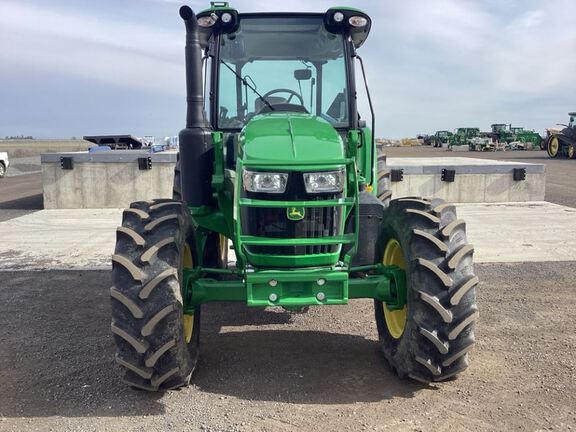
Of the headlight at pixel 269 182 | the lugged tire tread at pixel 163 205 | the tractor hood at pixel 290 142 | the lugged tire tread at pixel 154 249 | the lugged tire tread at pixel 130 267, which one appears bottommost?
the lugged tire tread at pixel 130 267

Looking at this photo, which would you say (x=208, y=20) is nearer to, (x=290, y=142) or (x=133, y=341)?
(x=290, y=142)

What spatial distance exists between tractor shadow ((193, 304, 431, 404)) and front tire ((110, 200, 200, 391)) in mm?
461

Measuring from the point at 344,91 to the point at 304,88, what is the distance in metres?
0.39

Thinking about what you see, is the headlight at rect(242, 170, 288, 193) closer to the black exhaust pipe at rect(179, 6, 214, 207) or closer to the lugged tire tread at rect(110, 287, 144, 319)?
the black exhaust pipe at rect(179, 6, 214, 207)

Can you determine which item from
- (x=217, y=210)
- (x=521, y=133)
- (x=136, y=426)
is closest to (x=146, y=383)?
(x=136, y=426)

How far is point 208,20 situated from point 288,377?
317cm

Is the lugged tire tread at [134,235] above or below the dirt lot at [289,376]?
above

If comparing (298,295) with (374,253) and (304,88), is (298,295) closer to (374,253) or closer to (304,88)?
(374,253)

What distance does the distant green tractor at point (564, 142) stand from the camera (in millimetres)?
31938

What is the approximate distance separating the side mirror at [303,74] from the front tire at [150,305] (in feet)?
7.34

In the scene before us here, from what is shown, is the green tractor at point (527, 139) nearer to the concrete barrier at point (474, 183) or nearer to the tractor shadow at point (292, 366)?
the concrete barrier at point (474, 183)

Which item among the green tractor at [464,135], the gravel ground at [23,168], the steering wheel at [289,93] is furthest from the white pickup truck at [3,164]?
the green tractor at [464,135]

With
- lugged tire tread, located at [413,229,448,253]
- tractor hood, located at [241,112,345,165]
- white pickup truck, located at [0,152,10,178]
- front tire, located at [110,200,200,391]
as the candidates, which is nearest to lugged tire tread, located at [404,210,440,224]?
lugged tire tread, located at [413,229,448,253]

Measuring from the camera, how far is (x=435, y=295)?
3580 millimetres
